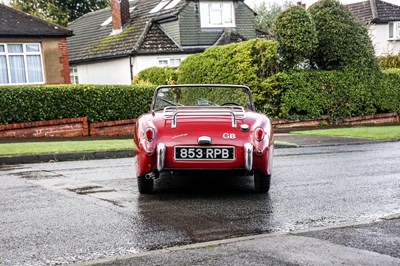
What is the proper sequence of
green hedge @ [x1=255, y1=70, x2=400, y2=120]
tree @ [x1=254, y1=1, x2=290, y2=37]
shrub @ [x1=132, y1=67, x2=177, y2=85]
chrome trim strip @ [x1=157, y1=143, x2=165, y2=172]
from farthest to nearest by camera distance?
tree @ [x1=254, y1=1, x2=290, y2=37], shrub @ [x1=132, y1=67, x2=177, y2=85], green hedge @ [x1=255, y1=70, x2=400, y2=120], chrome trim strip @ [x1=157, y1=143, x2=165, y2=172]

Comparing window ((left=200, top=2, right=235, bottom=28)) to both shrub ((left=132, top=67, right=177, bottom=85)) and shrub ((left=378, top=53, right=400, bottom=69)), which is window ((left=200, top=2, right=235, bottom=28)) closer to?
shrub ((left=132, top=67, right=177, bottom=85))

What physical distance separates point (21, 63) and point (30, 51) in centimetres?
69

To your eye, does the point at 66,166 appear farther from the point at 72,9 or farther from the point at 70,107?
the point at 72,9

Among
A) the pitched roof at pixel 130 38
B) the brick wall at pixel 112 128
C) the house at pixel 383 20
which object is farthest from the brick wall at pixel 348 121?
the house at pixel 383 20

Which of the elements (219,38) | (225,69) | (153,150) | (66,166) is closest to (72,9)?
(219,38)

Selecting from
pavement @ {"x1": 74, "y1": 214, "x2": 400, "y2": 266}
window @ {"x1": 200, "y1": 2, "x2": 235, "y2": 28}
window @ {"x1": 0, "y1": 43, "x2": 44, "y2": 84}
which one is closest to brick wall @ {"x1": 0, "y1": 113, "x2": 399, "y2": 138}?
window @ {"x1": 0, "y1": 43, "x2": 44, "y2": 84}

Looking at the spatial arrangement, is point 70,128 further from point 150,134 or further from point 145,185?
point 150,134

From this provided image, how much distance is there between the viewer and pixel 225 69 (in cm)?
2133

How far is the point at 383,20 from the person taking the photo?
44438 millimetres

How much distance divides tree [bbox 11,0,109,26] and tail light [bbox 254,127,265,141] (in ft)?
149

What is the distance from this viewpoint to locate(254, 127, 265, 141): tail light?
6426 mm

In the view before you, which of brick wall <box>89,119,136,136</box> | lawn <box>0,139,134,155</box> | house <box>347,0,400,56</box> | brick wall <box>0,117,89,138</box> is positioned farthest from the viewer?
house <box>347,0,400,56</box>

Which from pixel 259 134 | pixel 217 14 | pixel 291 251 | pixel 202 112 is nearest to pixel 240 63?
pixel 217 14

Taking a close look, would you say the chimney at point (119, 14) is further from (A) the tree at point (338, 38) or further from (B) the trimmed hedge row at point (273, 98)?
(A) the tree at point (338, 38)
